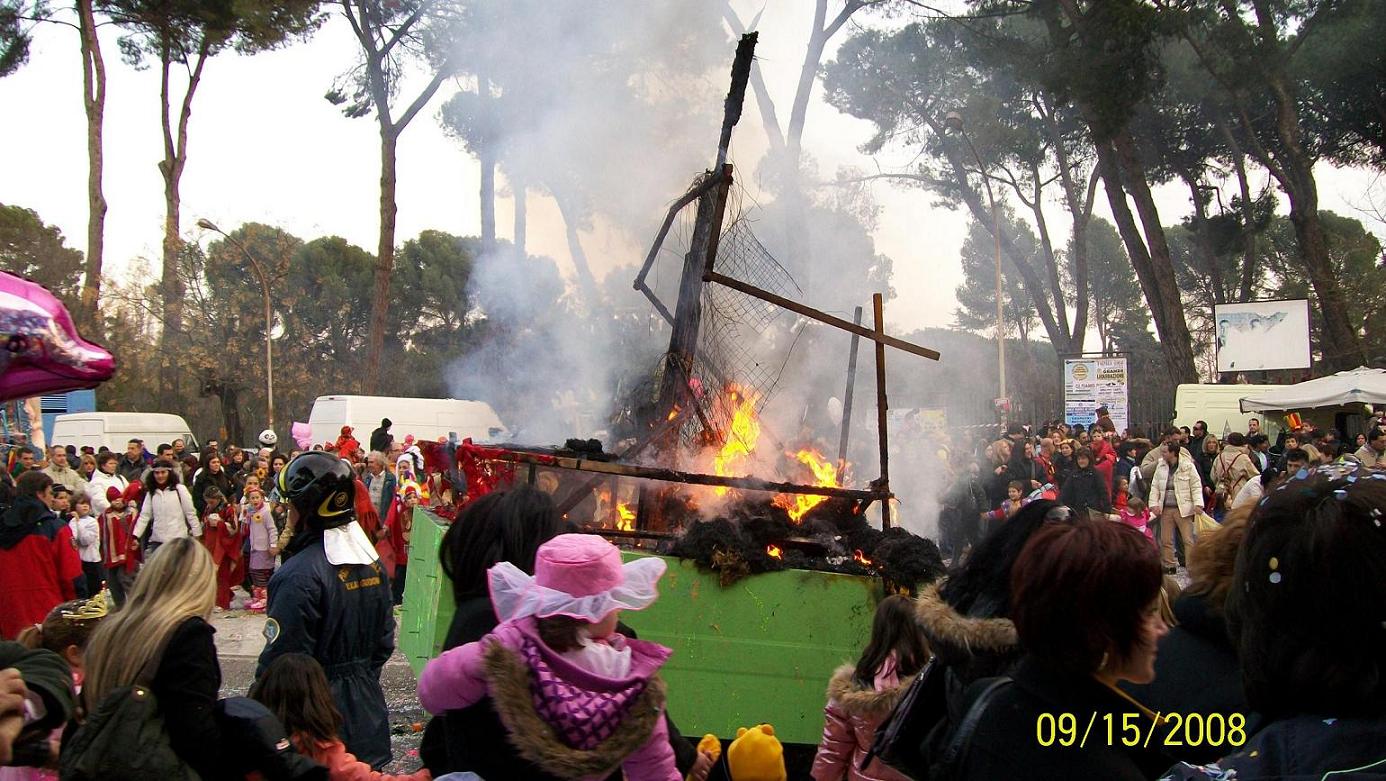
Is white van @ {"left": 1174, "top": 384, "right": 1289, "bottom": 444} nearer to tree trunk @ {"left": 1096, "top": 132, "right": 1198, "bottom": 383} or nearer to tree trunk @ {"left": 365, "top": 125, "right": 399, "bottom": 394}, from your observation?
tree trunk @ {"left": 1096, "top": 132, "right": 1198, "bottom": 383}

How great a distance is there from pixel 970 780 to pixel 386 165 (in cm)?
2157

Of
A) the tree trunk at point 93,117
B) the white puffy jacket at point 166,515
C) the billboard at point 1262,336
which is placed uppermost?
the tree trunk at point 93,117

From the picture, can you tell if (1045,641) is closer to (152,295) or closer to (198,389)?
(152,295)

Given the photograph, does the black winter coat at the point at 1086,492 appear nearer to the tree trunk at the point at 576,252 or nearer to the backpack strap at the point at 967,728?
the tree trunk at the point at 576,252

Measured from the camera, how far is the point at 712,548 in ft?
16.0

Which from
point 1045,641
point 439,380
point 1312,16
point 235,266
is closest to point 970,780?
point 1045,641

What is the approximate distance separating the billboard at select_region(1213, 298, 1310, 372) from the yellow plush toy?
24.7 meters

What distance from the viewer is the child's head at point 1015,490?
39.1 ft

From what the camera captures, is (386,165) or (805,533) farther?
(386,165)

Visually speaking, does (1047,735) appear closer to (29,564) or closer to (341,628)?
(341,628)

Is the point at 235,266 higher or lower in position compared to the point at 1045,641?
higher

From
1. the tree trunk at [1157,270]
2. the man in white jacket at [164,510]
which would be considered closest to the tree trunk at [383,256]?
the man in white jacket at [164,510]

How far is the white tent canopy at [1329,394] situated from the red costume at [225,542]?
Result: 1520cm

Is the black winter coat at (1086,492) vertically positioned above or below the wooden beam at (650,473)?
below
